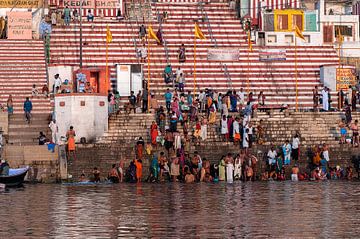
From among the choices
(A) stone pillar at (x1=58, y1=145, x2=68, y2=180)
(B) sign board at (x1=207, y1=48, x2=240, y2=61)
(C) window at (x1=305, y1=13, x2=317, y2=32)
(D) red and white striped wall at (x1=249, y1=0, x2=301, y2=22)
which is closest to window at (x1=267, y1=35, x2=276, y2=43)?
(D) red and white striped wall at (x1=249, y1=0, x2=301, y2=22)

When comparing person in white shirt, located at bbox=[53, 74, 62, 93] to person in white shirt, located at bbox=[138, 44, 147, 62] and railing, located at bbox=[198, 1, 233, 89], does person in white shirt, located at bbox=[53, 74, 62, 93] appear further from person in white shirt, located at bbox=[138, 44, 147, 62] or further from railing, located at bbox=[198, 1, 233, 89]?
railing, located at bbox=[198, 1, 233, 89]

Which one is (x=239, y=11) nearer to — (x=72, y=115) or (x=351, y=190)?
(x=72, y=115)

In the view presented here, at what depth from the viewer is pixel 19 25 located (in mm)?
62312

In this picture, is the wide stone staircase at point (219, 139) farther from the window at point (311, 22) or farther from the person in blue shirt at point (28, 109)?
the window at point (311, 22)

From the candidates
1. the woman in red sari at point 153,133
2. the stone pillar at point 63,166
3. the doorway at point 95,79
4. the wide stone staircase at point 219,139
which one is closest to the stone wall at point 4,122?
the stone pillar at point 63,166

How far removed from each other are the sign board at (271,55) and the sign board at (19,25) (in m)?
10.7

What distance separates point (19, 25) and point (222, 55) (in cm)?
943

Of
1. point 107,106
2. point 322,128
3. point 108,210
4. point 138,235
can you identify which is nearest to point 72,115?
point 107,106

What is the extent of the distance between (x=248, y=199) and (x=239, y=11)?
30786mm

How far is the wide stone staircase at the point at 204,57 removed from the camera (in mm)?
59719

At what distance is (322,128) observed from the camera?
5188cm

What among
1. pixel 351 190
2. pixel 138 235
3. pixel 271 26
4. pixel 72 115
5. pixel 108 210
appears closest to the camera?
pixel 138 235

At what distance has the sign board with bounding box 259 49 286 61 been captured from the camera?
205ft

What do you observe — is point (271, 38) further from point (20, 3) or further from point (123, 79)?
point (20, 3)
